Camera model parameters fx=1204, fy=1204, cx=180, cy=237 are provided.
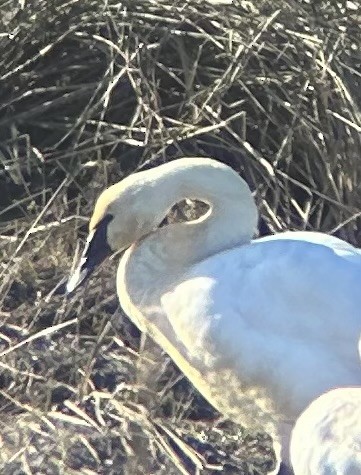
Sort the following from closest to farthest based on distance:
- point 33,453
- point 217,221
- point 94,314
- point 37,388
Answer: point 217,221, point 33,453, point 37,388, point 94,314

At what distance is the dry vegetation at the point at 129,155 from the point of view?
11.3 ft

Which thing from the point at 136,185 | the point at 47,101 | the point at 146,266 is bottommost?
the point at 47,101

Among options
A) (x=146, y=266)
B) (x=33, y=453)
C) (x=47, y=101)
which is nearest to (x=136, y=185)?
(x=146, y=266)

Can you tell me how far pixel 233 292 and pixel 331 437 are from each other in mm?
799

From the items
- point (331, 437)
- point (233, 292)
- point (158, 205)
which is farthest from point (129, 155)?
point (331, 437)

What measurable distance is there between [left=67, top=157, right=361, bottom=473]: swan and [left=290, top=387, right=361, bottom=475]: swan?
549mm

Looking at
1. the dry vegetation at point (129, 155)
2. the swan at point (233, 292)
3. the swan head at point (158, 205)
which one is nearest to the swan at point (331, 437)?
the swan at point (233, 292)

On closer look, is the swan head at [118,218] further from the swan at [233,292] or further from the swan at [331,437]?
the swan at [331,437]

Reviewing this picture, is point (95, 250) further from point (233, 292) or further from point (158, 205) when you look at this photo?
point (233, 292)

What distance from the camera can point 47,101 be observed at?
478 centimetres

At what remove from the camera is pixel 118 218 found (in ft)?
9.46

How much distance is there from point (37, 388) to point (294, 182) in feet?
3.73

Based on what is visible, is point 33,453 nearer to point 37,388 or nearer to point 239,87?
point 37,388

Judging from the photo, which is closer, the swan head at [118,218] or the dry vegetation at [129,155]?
the swan head at [118,218]
